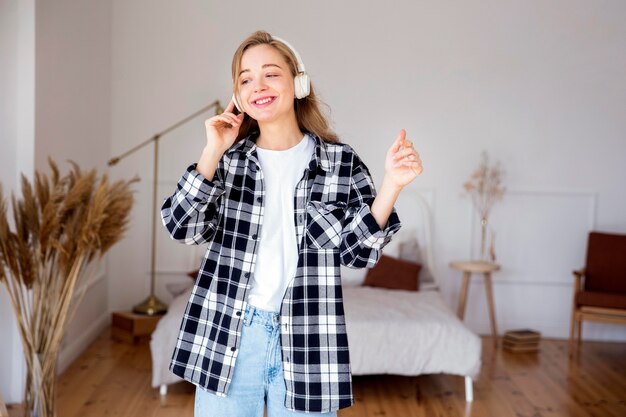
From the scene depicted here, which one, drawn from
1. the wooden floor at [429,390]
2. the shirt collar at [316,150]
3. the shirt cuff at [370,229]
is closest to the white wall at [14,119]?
the wooden floor at [429,390]

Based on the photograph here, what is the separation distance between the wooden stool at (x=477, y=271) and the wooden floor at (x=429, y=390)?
38 centimetres

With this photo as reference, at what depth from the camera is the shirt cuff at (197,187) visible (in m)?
1.61

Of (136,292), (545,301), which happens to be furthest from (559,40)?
(136,292)

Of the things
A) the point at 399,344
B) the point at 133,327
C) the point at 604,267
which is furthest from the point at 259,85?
the point at 604,267

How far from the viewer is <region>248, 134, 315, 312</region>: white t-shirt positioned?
1.67m

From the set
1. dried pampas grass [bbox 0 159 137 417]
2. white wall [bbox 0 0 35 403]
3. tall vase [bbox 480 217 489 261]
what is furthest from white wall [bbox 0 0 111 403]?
tall vase [bbox 480 217 489 261]

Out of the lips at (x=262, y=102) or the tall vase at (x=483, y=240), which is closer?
the lips at (x=262, y=102)

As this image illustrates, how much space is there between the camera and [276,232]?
1694mm

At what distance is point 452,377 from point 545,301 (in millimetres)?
1538

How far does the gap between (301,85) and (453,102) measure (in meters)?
4.16

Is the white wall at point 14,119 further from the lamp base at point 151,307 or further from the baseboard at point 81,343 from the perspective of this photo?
the lamp base at point 151,307

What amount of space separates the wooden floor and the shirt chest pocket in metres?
2.45

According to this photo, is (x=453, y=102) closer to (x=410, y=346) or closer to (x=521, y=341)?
(x=521, y=341)

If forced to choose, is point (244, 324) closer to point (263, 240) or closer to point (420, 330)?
point (263, 240)
